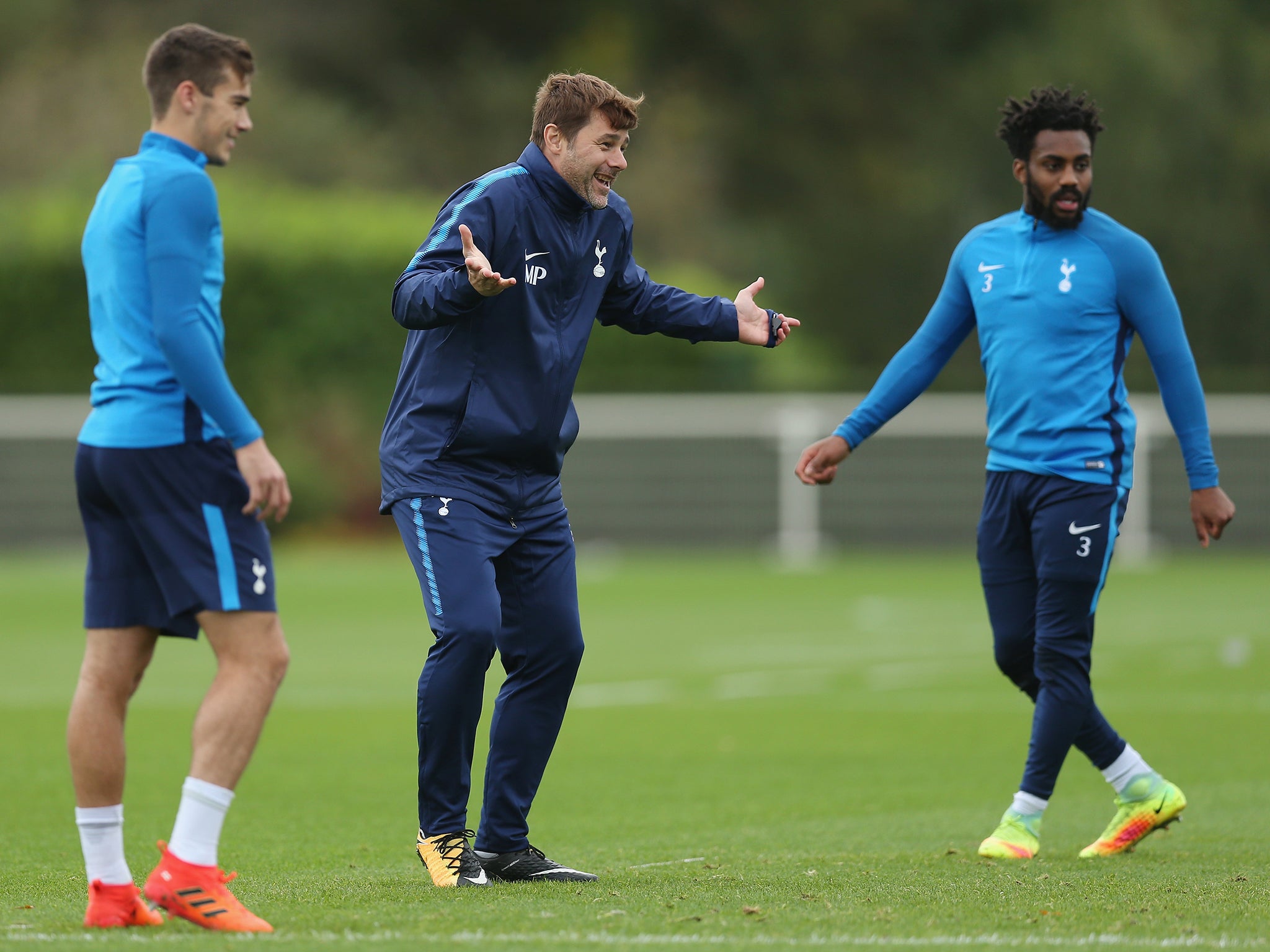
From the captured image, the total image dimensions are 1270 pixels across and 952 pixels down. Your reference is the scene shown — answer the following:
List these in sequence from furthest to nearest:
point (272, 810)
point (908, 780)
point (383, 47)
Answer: point (383, 47) < point (908, 780) < point (272, 810)

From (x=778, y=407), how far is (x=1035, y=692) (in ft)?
59.9

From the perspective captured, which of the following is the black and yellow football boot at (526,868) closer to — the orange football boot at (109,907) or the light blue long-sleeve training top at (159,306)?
the orange football boot at (109,907)

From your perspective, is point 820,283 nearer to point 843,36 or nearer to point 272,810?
point 843,36

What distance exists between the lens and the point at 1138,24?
35.1 m

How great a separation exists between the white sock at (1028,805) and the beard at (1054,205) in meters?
1.92

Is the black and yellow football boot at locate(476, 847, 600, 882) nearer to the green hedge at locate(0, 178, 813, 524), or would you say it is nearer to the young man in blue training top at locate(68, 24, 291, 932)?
the young man in blue training top at locate(68, 24, 291, 932)

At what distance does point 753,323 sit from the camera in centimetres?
637

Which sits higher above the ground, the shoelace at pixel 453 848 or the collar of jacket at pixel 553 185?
the collar of jacket at pixel 553 185

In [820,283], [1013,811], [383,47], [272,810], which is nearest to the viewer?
[1013,811]

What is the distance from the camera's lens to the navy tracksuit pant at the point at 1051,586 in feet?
21.2

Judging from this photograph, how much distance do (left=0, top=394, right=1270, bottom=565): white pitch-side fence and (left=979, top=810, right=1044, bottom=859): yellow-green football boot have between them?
1758 cm

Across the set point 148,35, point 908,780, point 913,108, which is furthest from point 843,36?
point 908,780

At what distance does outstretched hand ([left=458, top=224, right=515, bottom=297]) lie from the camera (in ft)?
17.6

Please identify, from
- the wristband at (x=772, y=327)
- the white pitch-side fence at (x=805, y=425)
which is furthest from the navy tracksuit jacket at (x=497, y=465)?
the white pitch-side fence at (x=805, y=425)
